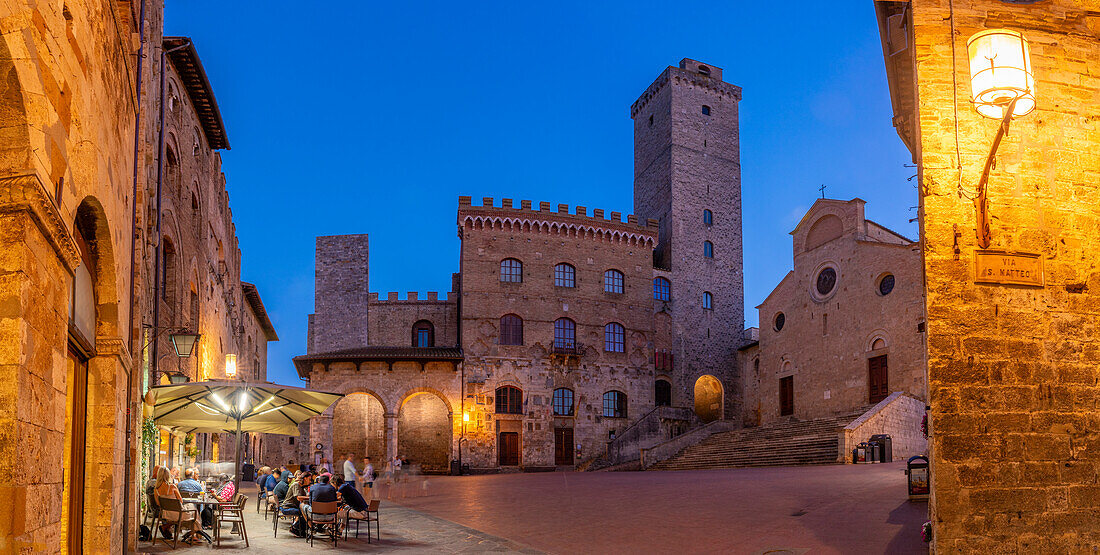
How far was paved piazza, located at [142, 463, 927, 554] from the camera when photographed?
1038 cm

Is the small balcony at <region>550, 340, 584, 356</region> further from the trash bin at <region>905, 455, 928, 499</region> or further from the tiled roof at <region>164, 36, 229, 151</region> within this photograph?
the trash bin at <region>905, 455, 928, 499</region>

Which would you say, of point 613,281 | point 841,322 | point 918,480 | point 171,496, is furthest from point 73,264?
point 613,281

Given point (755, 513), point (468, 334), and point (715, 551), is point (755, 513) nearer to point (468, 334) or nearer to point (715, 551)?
point (715, 551)

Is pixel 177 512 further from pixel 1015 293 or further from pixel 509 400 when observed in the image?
pixel 509 400

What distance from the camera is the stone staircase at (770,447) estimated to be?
25.7 metres

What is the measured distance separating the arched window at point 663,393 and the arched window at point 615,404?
202 cm

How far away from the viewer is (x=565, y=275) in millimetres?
38969

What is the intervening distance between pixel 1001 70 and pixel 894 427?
2096 centimetres

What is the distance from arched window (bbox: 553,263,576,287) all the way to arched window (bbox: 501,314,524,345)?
8.81 feet

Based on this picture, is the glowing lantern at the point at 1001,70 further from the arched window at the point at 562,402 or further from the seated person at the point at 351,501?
the arched window at the point at 562,402

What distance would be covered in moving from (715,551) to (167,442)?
13.5 metres

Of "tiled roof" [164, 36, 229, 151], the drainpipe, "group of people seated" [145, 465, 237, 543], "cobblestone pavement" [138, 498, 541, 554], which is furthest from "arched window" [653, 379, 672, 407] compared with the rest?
the drainpipe

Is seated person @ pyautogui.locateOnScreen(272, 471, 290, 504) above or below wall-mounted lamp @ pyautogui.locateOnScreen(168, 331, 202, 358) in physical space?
below

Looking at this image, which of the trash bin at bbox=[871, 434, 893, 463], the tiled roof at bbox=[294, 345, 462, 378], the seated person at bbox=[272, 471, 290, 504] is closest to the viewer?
the seated person at bbox=[272, 471, 290, 504]
